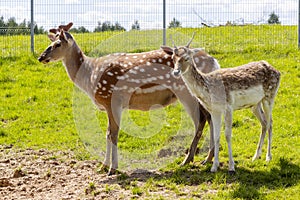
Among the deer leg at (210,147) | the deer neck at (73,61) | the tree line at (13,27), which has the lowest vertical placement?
the deer leg at (210,147)

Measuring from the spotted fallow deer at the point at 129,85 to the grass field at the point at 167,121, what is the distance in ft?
2.22

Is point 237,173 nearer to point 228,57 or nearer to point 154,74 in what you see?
point 154,74

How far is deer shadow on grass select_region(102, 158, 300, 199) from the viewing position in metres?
6.69

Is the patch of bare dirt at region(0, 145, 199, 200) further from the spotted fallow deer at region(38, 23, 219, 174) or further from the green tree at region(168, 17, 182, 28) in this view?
the green tree at region(168, 17, 182, 28)

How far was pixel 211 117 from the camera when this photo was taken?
25.6 feet

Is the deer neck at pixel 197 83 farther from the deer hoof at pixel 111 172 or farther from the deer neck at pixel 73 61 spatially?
the deer neck at pixel 73 61

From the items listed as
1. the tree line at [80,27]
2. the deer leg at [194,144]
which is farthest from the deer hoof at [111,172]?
the tree line at [80,27]

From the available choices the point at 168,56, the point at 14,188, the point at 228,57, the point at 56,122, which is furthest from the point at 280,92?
the point at 14,188

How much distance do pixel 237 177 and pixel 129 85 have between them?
2276 millimetres

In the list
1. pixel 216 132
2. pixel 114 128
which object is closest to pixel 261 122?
pixel 216 132

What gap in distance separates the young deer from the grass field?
23.2 inches

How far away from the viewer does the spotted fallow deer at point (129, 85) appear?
8.10m

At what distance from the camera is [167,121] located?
10.6 m

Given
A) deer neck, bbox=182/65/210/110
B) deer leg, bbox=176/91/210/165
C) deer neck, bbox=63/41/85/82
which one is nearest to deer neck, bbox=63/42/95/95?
deer neck, bbox=63/41/85/82
